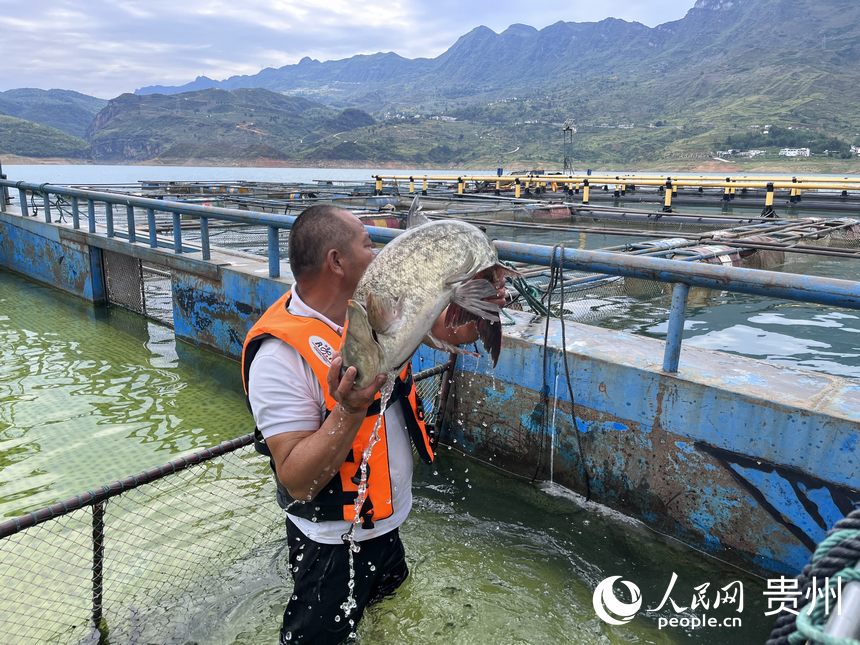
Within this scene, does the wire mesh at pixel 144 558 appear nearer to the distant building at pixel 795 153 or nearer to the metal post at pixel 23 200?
the metal post at pixel 23 200

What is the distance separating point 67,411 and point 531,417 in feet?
15.7

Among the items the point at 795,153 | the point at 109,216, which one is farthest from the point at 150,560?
the point at 795,153

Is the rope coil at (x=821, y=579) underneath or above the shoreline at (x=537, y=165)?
underneath

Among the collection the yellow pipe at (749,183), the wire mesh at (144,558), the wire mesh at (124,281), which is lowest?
the wire mesh at (144,558)

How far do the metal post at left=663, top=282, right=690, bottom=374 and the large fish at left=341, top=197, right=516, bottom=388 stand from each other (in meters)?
1.66

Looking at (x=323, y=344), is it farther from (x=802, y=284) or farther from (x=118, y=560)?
(x=118, y=560)

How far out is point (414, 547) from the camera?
3.76m

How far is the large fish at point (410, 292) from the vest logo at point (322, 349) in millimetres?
269

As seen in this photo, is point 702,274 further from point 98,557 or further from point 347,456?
point 98,557

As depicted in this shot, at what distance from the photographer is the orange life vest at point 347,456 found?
202cm

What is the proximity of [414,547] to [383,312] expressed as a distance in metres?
2.45

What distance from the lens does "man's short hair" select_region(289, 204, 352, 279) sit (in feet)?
6.90

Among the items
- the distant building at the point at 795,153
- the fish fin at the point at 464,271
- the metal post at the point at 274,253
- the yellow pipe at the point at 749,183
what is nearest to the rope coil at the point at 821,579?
the fish fin at the point at 464,271

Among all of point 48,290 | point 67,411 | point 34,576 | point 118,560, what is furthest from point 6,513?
point 48,290
